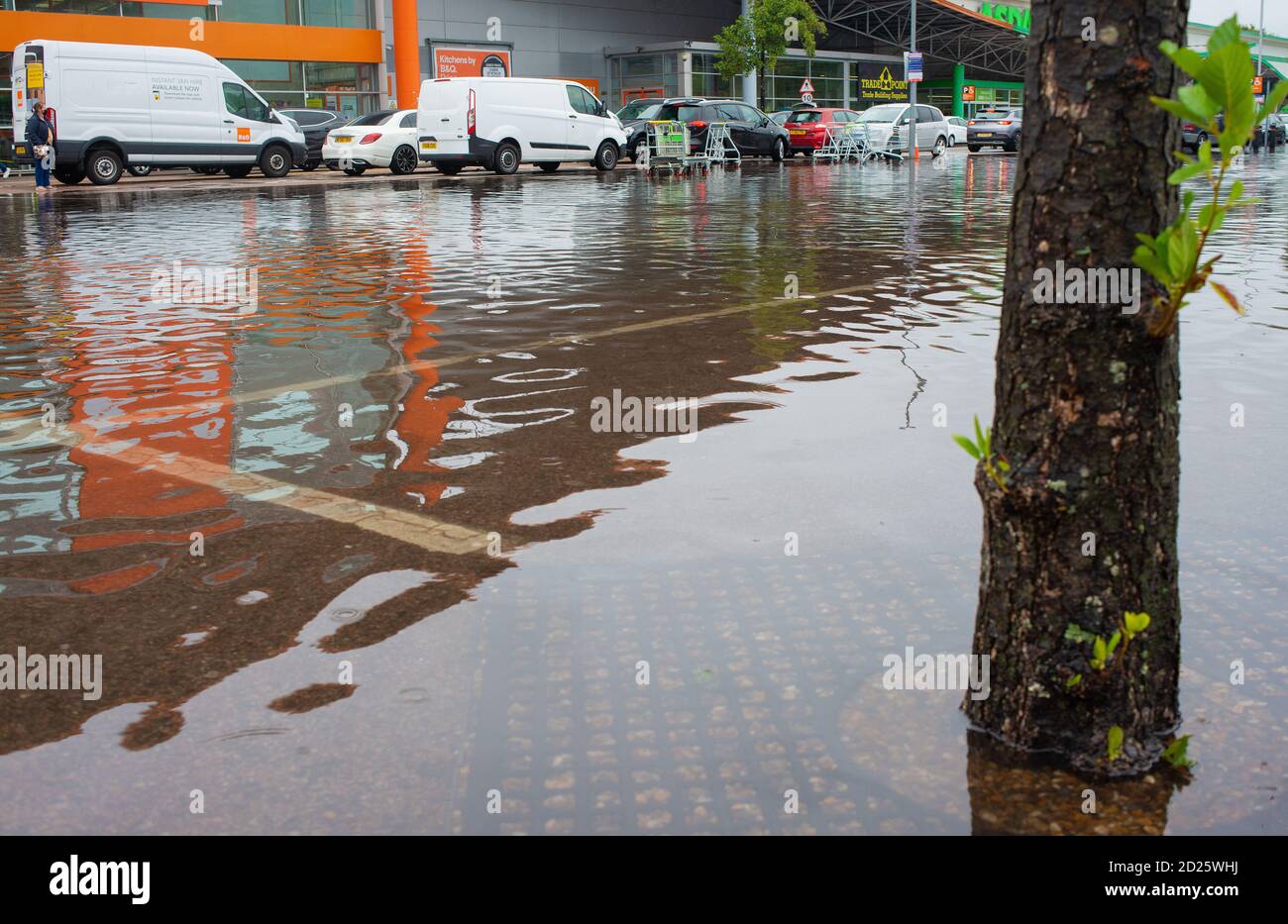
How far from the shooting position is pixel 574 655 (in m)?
3.21

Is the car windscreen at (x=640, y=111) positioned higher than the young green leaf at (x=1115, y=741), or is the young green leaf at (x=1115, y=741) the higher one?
the car windscreen at (x=640, y=111)

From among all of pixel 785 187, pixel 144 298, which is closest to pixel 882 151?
pixel 785 187

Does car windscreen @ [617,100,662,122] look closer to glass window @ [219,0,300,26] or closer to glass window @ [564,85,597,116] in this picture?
glass window @ [564,85,597,116]

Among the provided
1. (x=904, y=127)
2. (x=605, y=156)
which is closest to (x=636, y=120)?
(x=605, y=156)

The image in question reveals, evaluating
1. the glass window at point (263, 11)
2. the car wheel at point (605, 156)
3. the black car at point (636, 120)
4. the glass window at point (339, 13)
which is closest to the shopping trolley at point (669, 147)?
the black car at point (636, 120)

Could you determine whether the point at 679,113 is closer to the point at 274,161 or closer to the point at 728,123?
the point at 728,123

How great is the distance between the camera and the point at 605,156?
31.2 metres

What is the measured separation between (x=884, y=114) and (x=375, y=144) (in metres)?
16.2

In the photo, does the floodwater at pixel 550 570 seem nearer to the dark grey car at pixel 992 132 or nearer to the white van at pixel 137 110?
the white van at pixel 137 110

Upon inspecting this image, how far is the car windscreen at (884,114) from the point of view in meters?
38.4

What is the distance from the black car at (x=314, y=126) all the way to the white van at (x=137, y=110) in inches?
160

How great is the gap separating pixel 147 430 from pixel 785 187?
18322mm

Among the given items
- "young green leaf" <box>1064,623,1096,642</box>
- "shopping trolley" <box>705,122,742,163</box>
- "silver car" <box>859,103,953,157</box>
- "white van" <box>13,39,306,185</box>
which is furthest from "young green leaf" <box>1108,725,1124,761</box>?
"silver car" <box>859,103,953,157</box>
